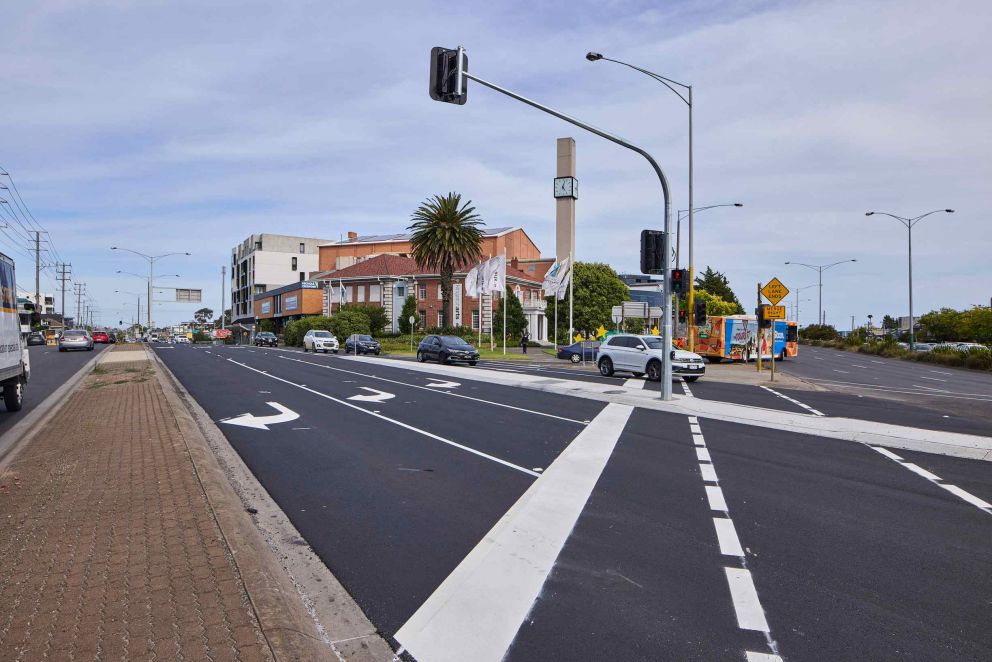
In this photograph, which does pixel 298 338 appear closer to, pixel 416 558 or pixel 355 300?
pixel 355 300

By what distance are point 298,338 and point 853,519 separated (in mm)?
66829

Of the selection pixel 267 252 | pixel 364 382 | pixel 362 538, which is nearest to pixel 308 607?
pixel 362 538

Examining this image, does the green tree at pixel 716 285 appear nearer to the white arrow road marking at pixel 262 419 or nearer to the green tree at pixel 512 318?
the green tree at pixel 512 318

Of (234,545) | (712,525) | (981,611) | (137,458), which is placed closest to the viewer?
(981,611)

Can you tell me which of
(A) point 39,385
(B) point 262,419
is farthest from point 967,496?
(A) point 39,385

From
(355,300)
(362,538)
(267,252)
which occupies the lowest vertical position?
(362,538)

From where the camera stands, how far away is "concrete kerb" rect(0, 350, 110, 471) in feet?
32.9

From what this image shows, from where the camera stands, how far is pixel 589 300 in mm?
74812

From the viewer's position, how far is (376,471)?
29.4ft

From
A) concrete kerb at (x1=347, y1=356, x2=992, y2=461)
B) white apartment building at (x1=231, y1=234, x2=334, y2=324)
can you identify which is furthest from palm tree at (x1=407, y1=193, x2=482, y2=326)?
white apartment building at (x1=231, y1=234, x2=334, y2=324)

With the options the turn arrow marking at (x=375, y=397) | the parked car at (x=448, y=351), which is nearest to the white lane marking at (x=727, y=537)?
the turn arrow marking at (x=375, y=397)

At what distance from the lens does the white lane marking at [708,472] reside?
28.2ft

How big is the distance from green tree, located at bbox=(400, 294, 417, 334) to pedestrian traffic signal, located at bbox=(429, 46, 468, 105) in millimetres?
55888

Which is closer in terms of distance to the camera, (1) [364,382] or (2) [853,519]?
(2) [853,519]
